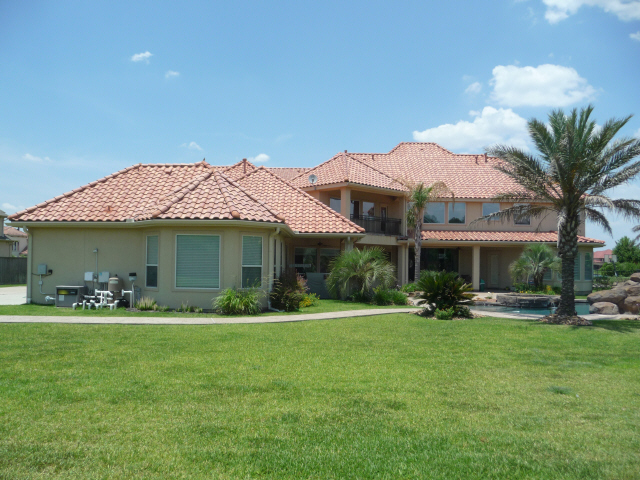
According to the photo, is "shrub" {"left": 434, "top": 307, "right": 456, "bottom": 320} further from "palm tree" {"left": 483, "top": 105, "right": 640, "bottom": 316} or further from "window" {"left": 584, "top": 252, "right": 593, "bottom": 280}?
"window" {"left": 584, "top": 252, "right": 593, "bottom": 280}

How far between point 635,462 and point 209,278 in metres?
13.5

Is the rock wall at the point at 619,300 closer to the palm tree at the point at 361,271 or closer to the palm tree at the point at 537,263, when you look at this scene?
the palm tree at the point at 537,263

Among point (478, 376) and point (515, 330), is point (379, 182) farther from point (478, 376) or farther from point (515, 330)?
point (478, 376)

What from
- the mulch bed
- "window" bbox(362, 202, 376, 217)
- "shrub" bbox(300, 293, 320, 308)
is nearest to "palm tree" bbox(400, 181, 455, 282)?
"window" bbox(362, 202, 376, 217)

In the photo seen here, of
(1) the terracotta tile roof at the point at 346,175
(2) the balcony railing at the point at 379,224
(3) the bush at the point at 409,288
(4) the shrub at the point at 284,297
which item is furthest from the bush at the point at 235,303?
(2) the balcony railing at the point at 379,224

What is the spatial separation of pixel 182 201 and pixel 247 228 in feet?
8.04

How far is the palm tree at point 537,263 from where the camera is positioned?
2834 cm

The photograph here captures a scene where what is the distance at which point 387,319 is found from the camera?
1608 cm

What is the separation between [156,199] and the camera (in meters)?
19.5

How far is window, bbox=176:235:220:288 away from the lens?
54.1 feet

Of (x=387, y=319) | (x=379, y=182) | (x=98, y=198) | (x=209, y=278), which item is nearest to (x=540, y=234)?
(x=379, y=182)

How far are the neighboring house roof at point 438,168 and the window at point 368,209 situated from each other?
6.85ft

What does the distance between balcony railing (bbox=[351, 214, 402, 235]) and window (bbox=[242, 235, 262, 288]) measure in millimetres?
12365

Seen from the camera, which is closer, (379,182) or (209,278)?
(209,278)
